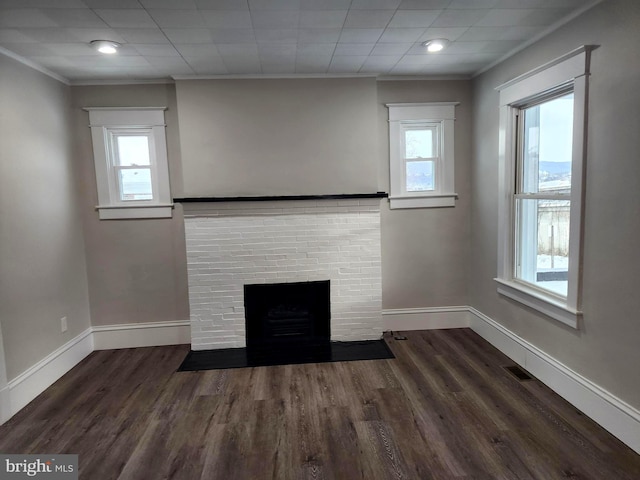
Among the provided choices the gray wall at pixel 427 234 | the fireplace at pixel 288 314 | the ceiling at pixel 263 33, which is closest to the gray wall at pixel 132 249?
the ceiling at pixel 263 33

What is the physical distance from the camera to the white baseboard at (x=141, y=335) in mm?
3777

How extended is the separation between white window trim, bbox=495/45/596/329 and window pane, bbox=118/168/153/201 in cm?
326

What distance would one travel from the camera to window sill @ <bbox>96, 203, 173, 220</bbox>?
12.0 feet

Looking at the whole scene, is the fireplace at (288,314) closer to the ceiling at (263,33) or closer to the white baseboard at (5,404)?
the white baseboard at (5,404)

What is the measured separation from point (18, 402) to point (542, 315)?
12.5 ft

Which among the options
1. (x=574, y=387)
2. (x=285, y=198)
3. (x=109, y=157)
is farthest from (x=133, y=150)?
(x=574, y=387)

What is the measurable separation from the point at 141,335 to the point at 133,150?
181cm

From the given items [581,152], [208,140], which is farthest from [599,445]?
[208,140]

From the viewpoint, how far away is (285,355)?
3496 mm

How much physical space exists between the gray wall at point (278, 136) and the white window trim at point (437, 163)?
0.26 meters

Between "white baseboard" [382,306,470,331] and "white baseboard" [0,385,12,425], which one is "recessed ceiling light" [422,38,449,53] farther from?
"white baseboard" [0,385,12,425]

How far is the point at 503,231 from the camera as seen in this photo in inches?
131

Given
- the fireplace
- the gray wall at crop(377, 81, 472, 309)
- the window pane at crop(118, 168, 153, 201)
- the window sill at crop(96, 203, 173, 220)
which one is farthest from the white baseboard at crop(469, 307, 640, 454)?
the window pane at crop(118, 168, 153, 201)

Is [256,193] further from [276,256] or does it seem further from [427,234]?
[427,234]
